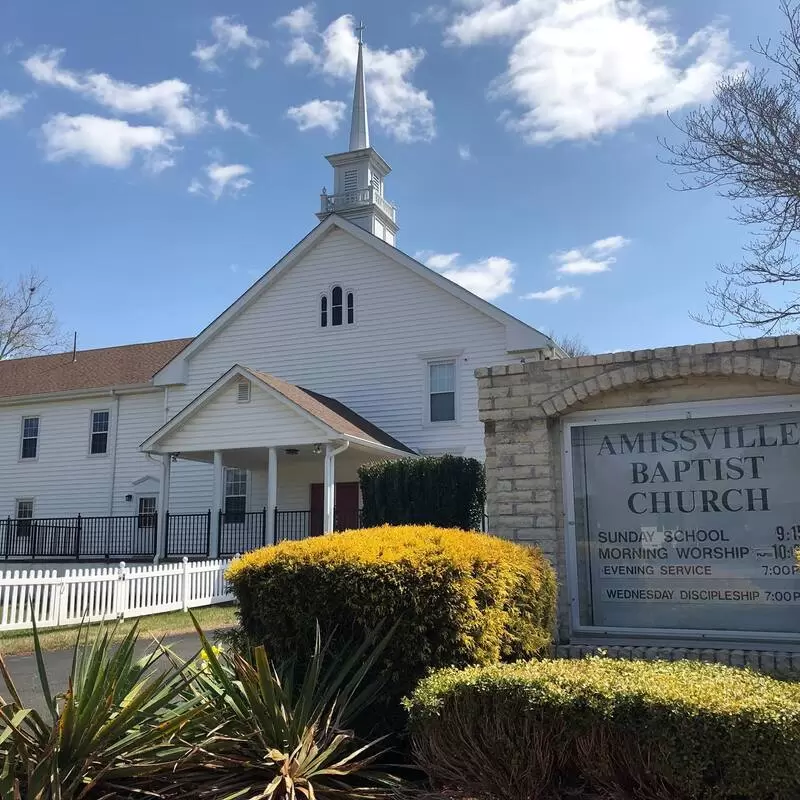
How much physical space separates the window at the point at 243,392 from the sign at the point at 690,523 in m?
11.6

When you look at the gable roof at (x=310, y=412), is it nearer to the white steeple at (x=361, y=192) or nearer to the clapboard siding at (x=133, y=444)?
the clapboard siding at (x=133, y=444)

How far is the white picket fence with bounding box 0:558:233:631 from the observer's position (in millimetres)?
12062

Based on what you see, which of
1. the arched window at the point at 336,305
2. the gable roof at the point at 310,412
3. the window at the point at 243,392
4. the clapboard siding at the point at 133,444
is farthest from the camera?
the clapboard siding at the point at 133,444

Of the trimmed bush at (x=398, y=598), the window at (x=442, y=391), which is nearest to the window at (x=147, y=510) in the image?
the window at (x=442, y=391)

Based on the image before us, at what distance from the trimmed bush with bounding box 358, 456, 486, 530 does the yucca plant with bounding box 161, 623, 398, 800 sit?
28.1 feet

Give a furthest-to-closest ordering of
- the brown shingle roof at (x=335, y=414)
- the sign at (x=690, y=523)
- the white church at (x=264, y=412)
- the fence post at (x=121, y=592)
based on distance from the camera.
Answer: the white church at (x=264, y=412) → the brown shingle roof at (x=335, y=414) → the fence post at (x=121, y=592) → the sign at (x=690, y=523)

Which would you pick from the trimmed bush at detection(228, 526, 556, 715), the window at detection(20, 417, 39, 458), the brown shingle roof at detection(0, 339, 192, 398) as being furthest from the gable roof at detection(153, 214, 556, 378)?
the trimmed bush at detection(228, 526, 556, 715)

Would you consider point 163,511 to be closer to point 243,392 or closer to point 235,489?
point 235,489

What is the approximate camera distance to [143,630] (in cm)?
1048

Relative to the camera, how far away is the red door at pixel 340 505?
65.2ft

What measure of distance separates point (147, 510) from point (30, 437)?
5.68 metres

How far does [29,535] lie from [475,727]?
2274 centimetres

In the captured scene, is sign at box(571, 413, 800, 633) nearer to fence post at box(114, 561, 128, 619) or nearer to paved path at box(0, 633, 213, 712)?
paved path at box(0, 633, 213, 712)

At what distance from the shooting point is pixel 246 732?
13.4 feet
